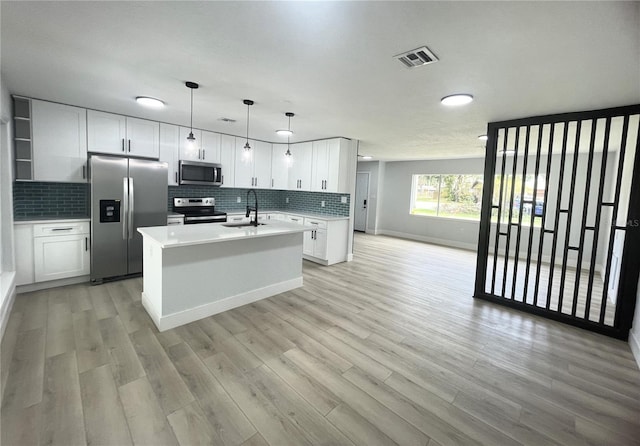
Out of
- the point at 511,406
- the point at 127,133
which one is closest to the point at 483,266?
the point at 511,406

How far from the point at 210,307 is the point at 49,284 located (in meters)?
2.40

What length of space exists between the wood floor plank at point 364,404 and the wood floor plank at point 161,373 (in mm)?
852

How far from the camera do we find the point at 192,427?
5.64ft

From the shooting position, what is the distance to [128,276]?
425 centimetres

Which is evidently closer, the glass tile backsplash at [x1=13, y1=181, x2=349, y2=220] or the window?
the glass tile backsplash at [x1=13, y1=181, x2=349, y2=220]

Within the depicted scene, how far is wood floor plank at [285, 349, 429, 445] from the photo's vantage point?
1.73 meters

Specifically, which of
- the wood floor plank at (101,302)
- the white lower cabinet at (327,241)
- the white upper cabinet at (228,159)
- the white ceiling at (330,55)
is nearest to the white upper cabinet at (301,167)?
the white lower cabinet at (327,241)

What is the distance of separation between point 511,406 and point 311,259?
4.10 meters

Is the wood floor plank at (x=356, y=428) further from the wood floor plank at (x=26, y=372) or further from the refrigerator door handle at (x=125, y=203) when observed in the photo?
the refrigerator door handle at (x=125, y=203)

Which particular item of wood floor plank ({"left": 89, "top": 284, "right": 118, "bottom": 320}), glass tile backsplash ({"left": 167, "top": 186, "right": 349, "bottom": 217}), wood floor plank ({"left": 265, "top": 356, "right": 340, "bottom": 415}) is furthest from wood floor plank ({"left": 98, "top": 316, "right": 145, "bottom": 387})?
glass tile backsplash ({"left": 167, "top": 186, "right": 349, "bottom": 217})

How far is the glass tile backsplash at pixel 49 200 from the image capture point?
383 centimetres

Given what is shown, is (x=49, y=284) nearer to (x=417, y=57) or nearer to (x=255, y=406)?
(x=255, y=406)

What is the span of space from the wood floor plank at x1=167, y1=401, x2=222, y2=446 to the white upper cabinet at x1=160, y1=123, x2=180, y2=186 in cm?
385

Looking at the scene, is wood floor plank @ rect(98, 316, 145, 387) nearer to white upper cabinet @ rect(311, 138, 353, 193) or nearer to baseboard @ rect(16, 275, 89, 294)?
baseboard @ rect(16, 275, 89, 294)
